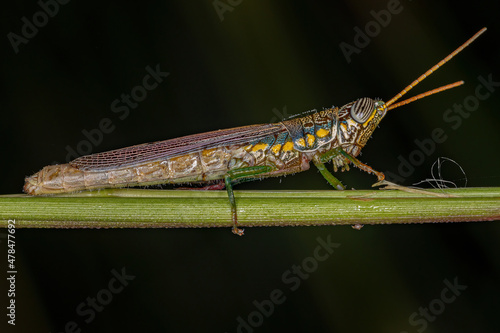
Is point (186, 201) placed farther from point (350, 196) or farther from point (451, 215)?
point (451, 215)

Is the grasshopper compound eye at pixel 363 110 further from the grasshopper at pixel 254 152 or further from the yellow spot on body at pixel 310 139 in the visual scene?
the yellow spot on body at pixel 310 139

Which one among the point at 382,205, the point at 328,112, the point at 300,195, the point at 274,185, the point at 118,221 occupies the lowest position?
the point at 382,205

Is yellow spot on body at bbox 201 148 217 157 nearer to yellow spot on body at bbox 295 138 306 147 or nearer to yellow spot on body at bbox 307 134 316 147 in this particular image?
yellow spot on body at bbox 295 138 306 147

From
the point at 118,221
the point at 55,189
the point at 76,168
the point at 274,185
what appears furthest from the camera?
the point at 274,185

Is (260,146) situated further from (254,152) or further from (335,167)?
(335,167)

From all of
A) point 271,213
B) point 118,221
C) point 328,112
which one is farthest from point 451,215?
point 118,221

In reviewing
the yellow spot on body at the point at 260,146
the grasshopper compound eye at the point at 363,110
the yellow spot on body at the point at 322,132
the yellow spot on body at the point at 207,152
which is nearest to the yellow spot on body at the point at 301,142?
the yellow spot on body at the point at 322,132

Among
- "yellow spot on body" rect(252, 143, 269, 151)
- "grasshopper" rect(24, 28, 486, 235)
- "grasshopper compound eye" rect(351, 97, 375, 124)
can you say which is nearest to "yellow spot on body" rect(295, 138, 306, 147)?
"grasshopper" rect(24, 28, 486, 235)

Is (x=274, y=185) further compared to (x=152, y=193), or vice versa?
(x=274, y=185)
